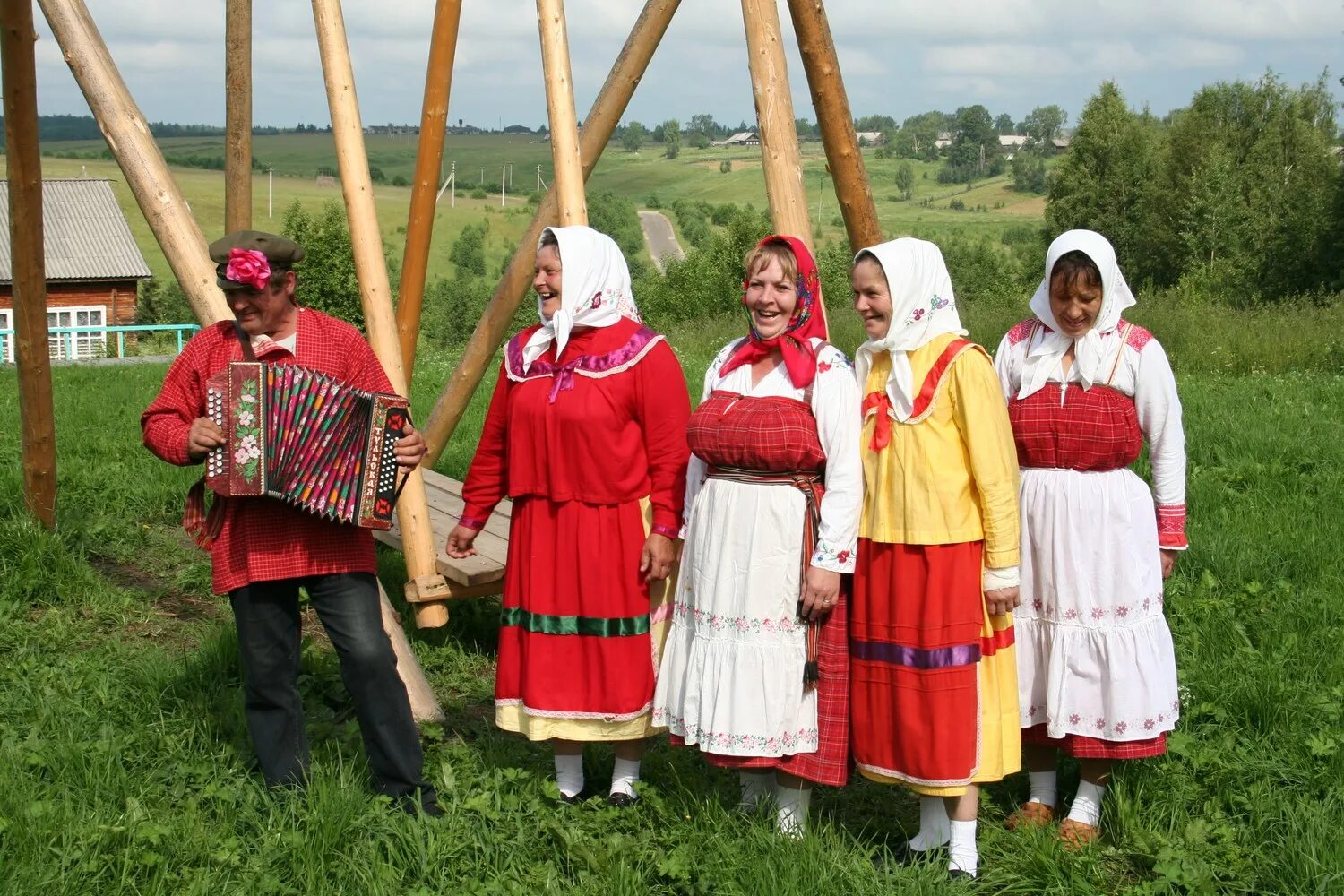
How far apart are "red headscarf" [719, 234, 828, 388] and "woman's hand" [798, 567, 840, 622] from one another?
55cm

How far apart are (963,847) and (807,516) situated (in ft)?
3.56

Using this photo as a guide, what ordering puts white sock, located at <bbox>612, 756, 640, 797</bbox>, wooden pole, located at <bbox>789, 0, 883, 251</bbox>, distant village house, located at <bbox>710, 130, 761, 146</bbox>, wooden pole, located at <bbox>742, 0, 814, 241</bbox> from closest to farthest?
white sock, located at <bbox>612, 756, 640, 797</bbox>
wooden pole, located at <bbox>742, 0, 814, 241</bbox>
wooden pole, located at <bbox>789, 0, 883, 251</bbox>
distant village house, located at <bbox>710, 130, 761, 146</bbox>

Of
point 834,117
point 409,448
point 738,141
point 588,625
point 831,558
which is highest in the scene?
point 738,141

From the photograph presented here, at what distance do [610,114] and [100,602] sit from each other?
3.51 meters

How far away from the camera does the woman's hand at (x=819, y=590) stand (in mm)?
3781

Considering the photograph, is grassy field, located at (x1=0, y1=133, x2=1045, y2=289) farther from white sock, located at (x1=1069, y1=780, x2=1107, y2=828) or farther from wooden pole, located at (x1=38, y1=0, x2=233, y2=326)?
white sock, located at (x1=1069, y1=780, x2=1107, y2=828)

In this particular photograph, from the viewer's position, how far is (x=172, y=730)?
4.92 m

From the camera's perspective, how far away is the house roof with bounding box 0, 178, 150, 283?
4984 cm

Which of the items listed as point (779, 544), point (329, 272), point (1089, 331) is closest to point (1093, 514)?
point (1089, 331)

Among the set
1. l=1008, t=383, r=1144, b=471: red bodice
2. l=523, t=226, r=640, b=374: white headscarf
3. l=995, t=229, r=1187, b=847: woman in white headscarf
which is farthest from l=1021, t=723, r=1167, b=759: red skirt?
l=523, t=226, r=640, b=374: white headscarf

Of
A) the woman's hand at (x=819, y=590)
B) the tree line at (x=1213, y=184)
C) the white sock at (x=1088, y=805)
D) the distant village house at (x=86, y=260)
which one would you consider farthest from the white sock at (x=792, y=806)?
the distant village house at (x=86, y=260)

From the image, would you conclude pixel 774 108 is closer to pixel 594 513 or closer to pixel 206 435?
pixel 594 513

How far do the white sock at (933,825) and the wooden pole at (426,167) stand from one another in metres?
3.16

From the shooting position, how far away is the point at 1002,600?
149 inches
